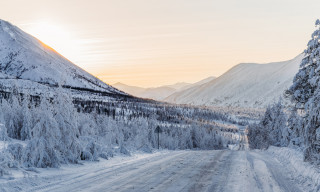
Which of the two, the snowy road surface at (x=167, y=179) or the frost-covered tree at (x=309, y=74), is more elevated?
the frost-covered tree at (x=309, y=74)

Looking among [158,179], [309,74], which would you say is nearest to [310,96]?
[309,74]

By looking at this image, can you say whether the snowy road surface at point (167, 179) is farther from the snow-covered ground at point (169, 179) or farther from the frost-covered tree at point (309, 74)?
the frost-covered tree at point (309, 74)

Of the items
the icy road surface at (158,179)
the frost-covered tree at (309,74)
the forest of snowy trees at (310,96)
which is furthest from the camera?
the frost-covered tree at (309,74)

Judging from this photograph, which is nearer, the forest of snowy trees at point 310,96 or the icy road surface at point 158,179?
the icy road surface at point 158,179

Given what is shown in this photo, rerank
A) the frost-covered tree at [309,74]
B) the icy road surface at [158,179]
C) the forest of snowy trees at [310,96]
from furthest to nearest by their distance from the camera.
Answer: the frost-covered tree at [309,74], the forest of snowy trees at [310,96], the icy road surface at [158,179]

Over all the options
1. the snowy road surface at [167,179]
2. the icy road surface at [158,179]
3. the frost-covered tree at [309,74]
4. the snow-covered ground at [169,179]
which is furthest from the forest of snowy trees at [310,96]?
the snowy road surface at [167,179]

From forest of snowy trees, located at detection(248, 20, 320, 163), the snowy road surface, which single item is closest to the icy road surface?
the snowy road surface

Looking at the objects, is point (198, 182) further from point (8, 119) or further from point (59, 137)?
point (8, 119)

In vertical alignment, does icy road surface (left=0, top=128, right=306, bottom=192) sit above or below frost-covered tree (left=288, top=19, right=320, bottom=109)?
below

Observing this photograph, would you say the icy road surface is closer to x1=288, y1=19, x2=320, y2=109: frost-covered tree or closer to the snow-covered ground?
the snow-covered ground

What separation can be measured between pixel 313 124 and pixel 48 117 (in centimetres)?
1281

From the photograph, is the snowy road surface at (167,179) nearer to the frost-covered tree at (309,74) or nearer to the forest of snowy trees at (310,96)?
the forest of snowy trees at (310,96)

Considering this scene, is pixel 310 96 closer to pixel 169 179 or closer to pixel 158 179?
pixel 169 179

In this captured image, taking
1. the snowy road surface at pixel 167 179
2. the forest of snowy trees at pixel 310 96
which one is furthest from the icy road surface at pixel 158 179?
the forest of snowy trees at pixel 310 96
